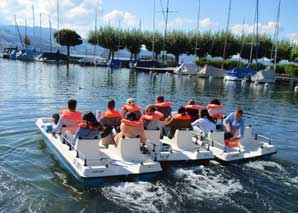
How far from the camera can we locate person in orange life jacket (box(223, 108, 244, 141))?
1383cm

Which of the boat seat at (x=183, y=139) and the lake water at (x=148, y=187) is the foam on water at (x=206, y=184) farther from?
the boat seat at (x=183, y=139)

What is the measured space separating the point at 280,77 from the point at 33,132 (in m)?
54.2

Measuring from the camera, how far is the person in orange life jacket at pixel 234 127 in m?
13.8

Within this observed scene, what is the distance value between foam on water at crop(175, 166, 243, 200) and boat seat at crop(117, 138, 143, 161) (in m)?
1.54

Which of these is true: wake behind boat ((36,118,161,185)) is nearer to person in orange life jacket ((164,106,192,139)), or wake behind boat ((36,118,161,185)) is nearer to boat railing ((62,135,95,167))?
boat railing ((62,135,95,167))

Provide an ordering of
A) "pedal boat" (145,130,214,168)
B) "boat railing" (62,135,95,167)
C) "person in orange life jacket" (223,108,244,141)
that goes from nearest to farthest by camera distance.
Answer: "boat railing" (62,135,95,167), "pedal boat" (145,130,214,168), "person in orange life jacket" (223,108,244,141)

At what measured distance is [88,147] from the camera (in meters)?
10.9

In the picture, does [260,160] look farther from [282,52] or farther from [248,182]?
[282,52]

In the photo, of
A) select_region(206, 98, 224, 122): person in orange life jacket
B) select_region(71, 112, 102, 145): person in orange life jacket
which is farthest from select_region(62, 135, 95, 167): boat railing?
select_region(206, 98, 224, 122): person in orange life jacket

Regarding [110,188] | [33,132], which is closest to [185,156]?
[110,188]

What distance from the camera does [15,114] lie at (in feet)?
66.4

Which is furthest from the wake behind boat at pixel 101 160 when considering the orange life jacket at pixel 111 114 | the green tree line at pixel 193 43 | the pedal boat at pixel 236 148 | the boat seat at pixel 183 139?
the green tree line at pixel 193 43

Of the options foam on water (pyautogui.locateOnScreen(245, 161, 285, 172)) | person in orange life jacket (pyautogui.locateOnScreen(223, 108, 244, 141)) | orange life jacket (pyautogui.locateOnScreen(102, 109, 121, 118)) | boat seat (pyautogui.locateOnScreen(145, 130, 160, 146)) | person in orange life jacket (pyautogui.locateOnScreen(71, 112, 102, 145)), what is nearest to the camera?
person in orange life jacket (pyautogui.locateOnScreen(71, 112, 102, 145))

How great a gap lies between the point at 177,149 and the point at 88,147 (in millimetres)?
3452
